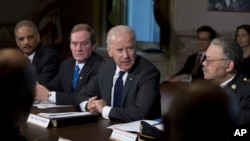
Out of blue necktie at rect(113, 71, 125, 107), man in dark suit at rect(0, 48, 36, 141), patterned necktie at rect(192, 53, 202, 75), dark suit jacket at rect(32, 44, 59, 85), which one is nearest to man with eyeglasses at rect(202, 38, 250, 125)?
blue necktie at rect(113, 71, 125, 107)

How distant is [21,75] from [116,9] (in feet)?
19.3

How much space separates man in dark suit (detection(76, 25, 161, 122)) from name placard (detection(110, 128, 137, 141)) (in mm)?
414

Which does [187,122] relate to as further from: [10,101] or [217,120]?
[10,101]

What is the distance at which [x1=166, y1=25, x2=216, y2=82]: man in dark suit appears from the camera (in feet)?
16.8

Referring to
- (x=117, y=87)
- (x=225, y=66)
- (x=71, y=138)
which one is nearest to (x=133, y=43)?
(x=117, y=87)

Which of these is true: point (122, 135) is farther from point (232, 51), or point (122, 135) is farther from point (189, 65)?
point (189, 65)

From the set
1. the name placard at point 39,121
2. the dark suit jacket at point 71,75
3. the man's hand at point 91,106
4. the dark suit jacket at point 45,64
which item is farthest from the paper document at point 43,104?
the dark suit jacket at point 45,64

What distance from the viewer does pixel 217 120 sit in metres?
0.51

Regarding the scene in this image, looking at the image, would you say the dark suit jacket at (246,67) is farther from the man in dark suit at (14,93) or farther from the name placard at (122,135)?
the man in dark suit at (14,93)

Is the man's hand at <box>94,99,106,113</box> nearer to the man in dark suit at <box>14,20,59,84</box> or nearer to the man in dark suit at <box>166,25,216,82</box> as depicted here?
the man in dark suit at <box>14,20,59,84</box>

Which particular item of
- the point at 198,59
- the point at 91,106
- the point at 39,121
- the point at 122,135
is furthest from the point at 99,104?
the point at 198,59

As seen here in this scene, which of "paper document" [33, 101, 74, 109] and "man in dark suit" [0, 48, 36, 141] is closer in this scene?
"man in dark suit" [0, 48, 36, 141]

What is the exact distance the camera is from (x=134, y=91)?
9.02ft

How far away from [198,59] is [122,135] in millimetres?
3284
